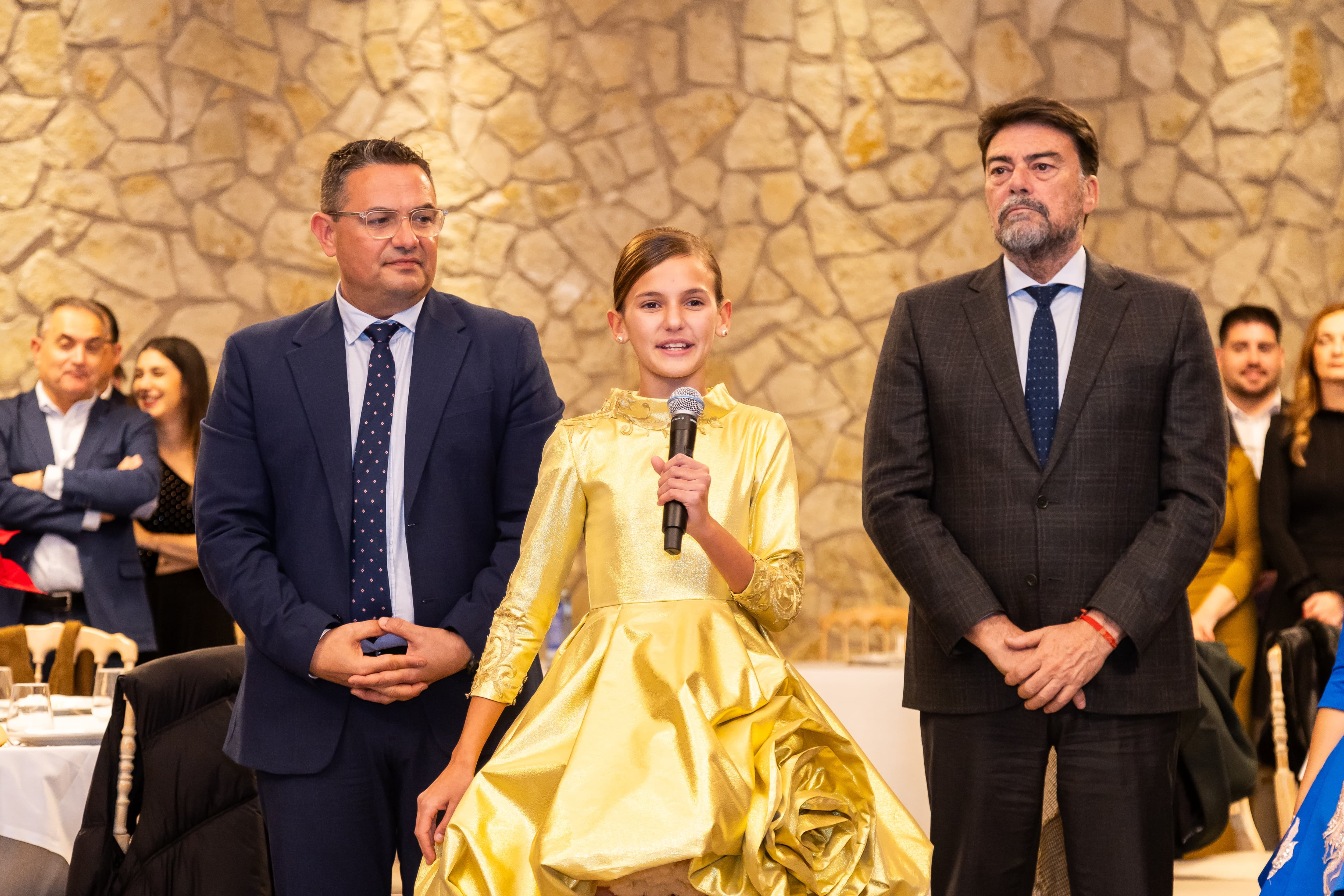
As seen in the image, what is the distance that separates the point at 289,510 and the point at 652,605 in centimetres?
70

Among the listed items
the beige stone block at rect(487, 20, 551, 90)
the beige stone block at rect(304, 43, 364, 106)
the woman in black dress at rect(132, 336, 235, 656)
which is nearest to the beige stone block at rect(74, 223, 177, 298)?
the beige stone block at rect(304, 43, 364, 106)

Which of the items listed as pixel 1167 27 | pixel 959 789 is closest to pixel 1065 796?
pixel 959 789

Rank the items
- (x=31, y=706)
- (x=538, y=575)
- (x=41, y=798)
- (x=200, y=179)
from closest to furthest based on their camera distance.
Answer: (x=538, y=575), (x=41, y=798), (x=31, y=706), (x=200, y=179)

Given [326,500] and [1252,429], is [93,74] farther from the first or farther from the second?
[1252,429]

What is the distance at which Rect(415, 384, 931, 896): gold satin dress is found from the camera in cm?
160

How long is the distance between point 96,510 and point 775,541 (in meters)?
3.17

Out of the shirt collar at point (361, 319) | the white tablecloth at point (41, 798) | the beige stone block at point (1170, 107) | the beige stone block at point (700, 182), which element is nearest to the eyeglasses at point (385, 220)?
the shirt collar at point (361, 319)

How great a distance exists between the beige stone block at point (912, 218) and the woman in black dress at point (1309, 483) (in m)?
2.13

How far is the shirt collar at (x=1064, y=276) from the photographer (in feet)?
7.78

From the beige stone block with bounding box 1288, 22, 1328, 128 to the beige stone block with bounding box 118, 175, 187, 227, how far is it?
5.14m

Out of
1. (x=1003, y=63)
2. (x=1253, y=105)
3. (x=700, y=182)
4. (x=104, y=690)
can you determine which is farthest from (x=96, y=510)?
(x=1253, y=105)

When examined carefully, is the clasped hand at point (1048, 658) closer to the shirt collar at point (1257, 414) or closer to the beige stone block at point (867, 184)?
the shirt collar at point (1257, 414)

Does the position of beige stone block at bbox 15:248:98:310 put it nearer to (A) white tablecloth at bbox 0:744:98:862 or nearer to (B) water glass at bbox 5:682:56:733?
(B) water glass at bbox 5:682:56:733

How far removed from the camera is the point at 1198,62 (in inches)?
243
